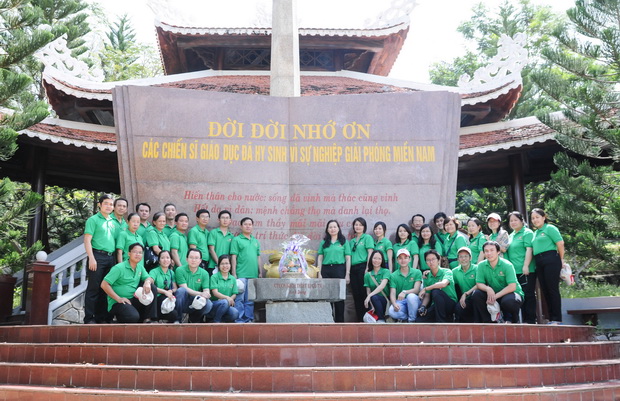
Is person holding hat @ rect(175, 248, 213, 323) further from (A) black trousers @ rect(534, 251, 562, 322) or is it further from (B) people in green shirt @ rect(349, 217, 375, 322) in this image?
(A) black trousers @ rect(534, 251, 562, 322)

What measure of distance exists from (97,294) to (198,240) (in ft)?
4.14

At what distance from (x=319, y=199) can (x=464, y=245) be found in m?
1.90

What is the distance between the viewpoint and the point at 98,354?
4398 mm

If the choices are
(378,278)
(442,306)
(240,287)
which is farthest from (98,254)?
(442,306)

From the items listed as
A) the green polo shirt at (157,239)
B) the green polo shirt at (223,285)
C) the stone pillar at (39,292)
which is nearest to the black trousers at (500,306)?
the green polo shirt at (223,285)

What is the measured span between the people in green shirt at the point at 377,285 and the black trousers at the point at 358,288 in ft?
0.50

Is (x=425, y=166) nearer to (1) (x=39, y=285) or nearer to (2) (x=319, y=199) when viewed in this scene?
(2) (x=319, y=199)

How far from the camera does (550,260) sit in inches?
236

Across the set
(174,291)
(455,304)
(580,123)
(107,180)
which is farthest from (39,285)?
(580,123)

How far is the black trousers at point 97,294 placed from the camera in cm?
585

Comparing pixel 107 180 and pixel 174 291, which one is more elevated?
pixel 107 180

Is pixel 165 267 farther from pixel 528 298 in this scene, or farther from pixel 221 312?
pixel 528 298

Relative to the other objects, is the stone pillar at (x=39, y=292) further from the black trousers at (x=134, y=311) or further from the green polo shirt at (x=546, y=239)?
the green polo shirt at (x=546, y=239)

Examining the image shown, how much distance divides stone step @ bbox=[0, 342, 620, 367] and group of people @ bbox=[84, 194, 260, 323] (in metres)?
1.13
